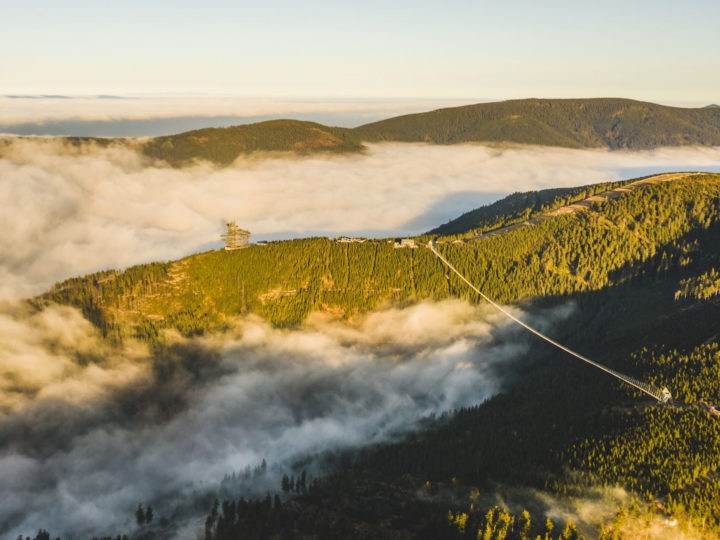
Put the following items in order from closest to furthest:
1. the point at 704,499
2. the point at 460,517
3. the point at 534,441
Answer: the point at 704,499, the point at 460,517, the point at 534,441

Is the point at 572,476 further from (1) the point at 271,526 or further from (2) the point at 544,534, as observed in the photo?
(1) the point at 271,526

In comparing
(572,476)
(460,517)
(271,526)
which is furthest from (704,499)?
(271,526)

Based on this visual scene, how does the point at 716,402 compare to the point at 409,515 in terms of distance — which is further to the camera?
the point at 716,402

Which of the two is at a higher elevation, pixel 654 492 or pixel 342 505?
pixel 654 492

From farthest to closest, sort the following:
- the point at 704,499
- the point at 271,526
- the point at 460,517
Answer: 1. the point at 271,526
2. the point at 460,517
3. the point at 704,499

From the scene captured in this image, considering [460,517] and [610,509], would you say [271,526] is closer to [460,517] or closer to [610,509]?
[460,517]

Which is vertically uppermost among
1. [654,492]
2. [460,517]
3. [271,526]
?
[654,492]

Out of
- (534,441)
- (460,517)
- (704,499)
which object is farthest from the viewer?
(534,441)

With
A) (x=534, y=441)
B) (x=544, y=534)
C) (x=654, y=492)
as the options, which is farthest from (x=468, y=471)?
(x=654, y=492)

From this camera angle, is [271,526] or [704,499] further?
[271,526]
